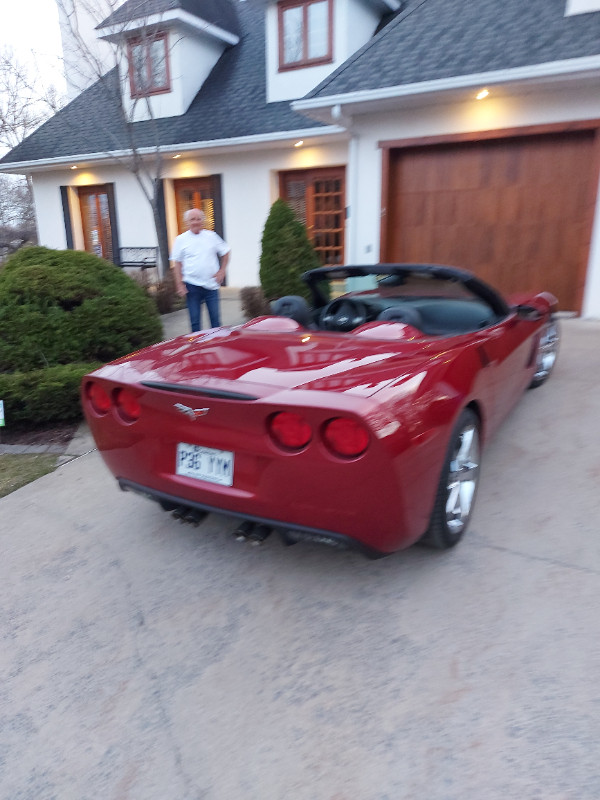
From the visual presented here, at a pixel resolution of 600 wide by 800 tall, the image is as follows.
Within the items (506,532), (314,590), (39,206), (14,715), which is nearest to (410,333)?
(506,532)

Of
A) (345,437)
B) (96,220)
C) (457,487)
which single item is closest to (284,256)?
(457,487)

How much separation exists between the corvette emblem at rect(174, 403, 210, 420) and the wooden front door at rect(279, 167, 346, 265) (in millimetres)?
9556

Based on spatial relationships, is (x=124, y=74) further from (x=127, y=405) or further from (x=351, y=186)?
(x=127, y=405)

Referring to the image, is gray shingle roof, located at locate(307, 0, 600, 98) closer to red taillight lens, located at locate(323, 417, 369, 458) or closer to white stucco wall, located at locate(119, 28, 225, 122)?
white stucco wall, located at locate(119, 28, 225, 122)

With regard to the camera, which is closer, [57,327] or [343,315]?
[343,315]

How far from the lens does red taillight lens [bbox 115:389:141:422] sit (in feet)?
8.21

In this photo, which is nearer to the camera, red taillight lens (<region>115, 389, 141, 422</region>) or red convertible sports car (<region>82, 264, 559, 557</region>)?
red convertible sports car (<region>82, 264, 559, 557</region>)

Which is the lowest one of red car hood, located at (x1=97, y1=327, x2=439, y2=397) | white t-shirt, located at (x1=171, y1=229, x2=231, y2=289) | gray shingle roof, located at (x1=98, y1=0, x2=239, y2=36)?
red car hood, located at (x1=97, y1=327, x2=439, y2=397)

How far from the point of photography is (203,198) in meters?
12.6

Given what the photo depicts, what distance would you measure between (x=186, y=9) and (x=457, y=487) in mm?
13002

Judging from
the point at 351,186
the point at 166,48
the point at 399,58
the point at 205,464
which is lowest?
the point at 205,464

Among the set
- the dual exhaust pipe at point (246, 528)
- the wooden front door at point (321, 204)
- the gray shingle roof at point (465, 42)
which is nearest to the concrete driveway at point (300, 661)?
the dual exhaust pipe at point (246, 528)

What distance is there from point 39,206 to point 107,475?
13.7 meters

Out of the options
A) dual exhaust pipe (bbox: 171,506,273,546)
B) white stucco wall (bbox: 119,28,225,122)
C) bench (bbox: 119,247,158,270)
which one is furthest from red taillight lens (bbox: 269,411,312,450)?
white stucco wall (bbox: 119,28,225,122)
